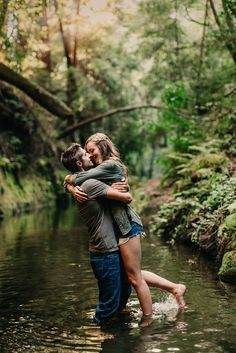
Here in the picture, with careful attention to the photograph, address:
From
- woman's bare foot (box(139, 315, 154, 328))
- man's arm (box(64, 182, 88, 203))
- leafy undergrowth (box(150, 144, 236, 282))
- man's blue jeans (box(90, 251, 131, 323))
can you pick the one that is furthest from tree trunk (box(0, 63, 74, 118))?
woman's bare foot (box(139, 315, 154, 328))

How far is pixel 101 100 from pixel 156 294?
1038 inches

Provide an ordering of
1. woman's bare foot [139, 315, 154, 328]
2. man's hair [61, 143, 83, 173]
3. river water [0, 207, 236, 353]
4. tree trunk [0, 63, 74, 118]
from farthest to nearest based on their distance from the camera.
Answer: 1. tree trunk [0, 63, 74, 118]
2. man's hair [61, 143, 83, 173]
3. woman's bare foot [139, 315, 154, 328]
4. river water [0, 207, 236, 353]

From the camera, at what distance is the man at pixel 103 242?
6180 millimetres

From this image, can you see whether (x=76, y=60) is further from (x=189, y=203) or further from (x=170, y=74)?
(x=189, y=203)

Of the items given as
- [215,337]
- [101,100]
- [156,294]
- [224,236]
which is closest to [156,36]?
[101,100]

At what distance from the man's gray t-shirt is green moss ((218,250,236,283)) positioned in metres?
2.35

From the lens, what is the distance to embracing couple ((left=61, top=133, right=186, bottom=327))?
621cm

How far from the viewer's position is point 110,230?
628cm

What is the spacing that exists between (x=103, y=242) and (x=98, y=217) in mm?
295

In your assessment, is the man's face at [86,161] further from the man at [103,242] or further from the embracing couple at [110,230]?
the man at [103,242]

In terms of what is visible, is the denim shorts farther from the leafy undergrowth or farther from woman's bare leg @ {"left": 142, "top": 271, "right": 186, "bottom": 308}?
the leafy undergrowth

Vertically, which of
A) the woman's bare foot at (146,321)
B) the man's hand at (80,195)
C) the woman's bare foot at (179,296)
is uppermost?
the man's hand at (80,195)

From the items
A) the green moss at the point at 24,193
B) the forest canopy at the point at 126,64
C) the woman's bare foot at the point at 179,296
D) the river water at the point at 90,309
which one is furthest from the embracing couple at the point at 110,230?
the green moss at the point at 24,193

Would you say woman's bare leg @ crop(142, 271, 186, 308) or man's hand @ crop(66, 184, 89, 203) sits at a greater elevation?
man's hand @ crop(66, 184, 89, 203)
